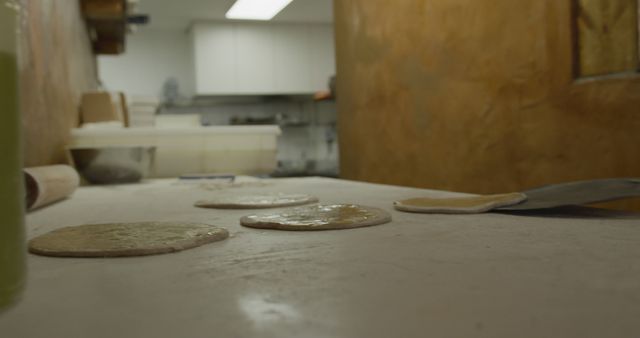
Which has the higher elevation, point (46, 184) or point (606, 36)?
point (606, 36)

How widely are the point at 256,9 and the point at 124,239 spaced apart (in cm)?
648

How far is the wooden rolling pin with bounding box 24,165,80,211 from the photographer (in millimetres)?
1612

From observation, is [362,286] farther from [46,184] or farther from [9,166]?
[46,184]

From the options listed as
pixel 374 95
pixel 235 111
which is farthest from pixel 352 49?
pixel 235 111

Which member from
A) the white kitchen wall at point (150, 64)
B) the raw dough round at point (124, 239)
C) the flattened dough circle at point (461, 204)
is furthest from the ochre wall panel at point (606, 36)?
the white kitchen wall at point (150, 64)

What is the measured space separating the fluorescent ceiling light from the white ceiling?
112 millimetres

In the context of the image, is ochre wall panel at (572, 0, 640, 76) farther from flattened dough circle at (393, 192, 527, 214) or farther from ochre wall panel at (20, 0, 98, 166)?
ochre wall panel at (20, 0, 98, 166)

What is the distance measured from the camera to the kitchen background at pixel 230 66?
26.3 ft

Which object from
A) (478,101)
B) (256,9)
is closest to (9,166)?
(478,101)

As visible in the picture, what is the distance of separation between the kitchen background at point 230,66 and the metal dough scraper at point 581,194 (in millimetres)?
6297

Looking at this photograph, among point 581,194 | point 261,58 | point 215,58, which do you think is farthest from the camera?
point 261,58

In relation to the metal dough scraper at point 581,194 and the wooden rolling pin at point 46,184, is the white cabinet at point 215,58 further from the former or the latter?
the metal dough scraper at point 581,194

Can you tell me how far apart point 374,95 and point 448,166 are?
0.94m

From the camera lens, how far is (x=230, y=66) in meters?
8.09
